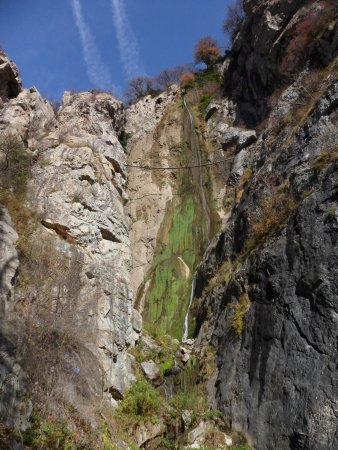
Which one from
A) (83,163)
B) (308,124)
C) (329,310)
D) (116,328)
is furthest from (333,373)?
(83,163)

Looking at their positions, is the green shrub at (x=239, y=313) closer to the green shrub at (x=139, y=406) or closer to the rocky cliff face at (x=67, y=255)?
the green shrub at (x=139, y=406)

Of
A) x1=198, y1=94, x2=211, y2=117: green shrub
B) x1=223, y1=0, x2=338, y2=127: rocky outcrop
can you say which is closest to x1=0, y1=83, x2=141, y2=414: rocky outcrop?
x1=198, y1=94, x2=211, y2=117: green shrub

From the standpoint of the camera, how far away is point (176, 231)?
19.9 metres

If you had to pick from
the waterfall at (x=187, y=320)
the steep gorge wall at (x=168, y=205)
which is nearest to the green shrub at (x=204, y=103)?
the steep gorge wall at (x=168, y=205)

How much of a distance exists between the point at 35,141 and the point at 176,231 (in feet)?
23.9

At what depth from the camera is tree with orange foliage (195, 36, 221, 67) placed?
113 ft

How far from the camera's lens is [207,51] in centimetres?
3462

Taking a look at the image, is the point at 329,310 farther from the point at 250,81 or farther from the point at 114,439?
the point at 250,81

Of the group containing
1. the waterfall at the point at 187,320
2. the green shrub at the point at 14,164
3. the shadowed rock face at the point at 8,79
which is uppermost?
the shadowed rock face at the point at 8,79

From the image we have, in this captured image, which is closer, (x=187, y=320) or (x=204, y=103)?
(x=187, y=320)

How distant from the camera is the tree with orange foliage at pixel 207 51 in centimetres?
3444

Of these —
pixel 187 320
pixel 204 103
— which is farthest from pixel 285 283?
pixel 204 103

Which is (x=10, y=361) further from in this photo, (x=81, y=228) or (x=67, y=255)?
(x=81, y=228)

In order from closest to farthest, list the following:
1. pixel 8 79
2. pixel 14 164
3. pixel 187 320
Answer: pixel 187 320, pixel 14 164, pixel 8 79
